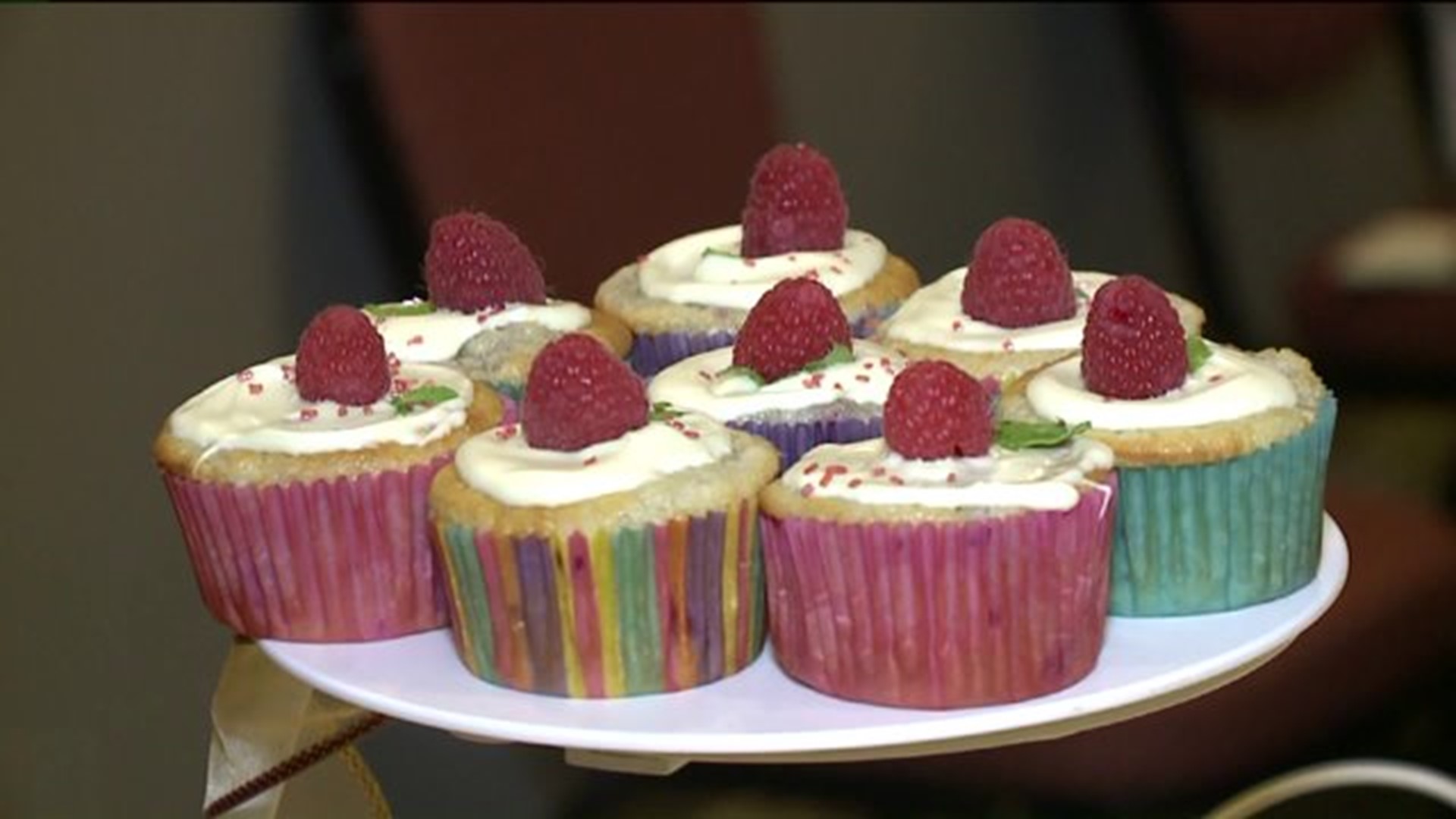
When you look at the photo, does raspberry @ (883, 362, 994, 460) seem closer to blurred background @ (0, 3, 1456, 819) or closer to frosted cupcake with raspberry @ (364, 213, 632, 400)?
frosted cupcake with raspberry @ (364, 213, 632, 400)

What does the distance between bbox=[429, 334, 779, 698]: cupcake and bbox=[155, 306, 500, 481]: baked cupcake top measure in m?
0.08

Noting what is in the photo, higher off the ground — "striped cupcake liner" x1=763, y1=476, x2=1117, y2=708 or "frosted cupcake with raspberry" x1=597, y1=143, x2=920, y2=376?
"frosted cupcake with raspberry" x1=597, y1=143, x2=920, y2=376

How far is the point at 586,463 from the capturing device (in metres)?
1.26

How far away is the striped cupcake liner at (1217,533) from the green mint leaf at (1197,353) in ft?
0.22

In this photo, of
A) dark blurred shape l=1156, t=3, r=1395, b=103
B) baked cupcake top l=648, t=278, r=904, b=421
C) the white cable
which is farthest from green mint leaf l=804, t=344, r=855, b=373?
dark blurred shape l=1156, t=3, r=1395, b=103

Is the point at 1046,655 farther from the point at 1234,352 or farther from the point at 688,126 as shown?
the point at 688,126

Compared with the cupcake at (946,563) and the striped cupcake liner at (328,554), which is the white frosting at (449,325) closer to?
the striped cupcake liner at (328,554)

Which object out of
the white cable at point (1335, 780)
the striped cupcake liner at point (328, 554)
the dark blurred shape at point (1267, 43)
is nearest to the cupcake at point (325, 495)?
the striped cupcake liner at point (328, 554)

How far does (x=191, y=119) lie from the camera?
2.29 m

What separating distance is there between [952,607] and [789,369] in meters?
0.22

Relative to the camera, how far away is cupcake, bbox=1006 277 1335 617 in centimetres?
133

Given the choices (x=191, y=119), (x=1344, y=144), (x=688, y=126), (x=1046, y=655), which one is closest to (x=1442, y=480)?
(x=1344, y=144)

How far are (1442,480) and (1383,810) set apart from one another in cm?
47

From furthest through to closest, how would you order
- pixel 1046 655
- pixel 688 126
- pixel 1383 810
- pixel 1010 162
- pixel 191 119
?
pixel 1010 162, pixel 1383 810, pixel 688 126, pixel 191 119, pixel 1046 655
